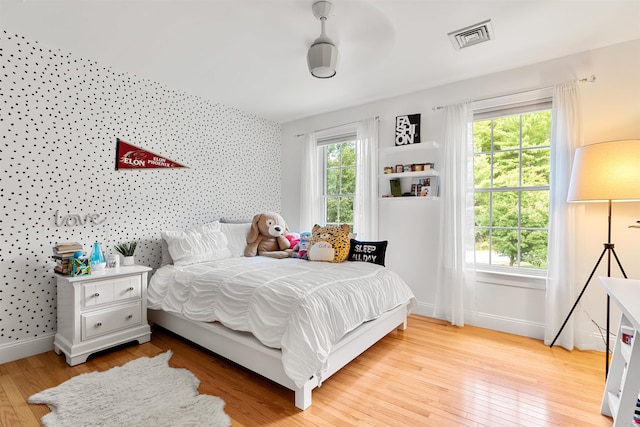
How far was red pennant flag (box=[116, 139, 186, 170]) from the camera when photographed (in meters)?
2.86

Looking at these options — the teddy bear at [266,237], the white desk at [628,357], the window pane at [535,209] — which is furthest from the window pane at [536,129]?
the teddy bear at [266,237]

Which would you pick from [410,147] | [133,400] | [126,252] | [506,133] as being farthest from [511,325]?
[126,252]

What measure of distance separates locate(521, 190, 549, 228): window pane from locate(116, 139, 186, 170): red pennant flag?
363cm

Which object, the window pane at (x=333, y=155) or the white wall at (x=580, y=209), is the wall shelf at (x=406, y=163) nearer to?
the white wall at (x=580, y=209)

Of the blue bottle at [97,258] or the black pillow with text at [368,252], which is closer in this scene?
the blue bottle at [97,258]

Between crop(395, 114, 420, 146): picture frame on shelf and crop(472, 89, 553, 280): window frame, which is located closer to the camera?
crop(472, 89, 553, 280): window frame

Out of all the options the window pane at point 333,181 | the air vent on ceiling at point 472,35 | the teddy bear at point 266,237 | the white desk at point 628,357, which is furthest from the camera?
the window pane at point 333,181

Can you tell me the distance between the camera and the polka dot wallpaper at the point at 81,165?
2.29 meters

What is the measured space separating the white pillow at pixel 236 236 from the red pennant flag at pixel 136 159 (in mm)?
898

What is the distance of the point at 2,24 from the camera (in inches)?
85.7

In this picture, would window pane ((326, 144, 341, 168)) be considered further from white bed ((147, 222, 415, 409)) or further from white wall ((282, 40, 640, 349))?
white bed ((147, 222, 415, 409))

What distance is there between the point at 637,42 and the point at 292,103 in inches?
124

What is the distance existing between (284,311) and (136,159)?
2.26 meters

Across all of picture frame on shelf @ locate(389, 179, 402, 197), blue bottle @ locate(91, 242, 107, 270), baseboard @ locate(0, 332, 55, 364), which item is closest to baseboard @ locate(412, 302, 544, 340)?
picture frame on shelf @ locate(389, 179, 402, 197)
